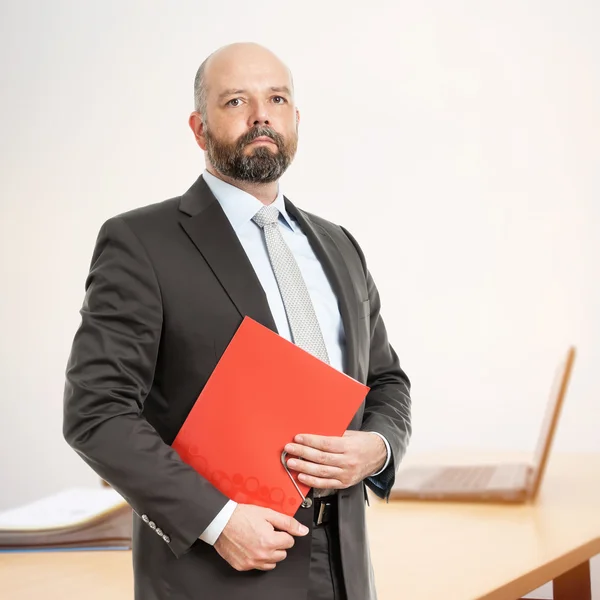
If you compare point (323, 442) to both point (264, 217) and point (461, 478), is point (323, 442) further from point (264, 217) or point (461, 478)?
point (461, 478)

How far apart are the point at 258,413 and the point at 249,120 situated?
0.54m

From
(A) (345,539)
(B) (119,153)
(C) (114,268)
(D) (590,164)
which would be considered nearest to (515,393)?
(D) (590,164)

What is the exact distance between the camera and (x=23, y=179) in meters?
4.62

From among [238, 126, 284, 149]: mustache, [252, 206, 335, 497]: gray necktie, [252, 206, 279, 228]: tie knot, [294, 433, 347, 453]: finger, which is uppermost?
[238, 126, 284, 149]: mustache

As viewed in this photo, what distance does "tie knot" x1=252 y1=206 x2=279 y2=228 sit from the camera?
4.84 ft

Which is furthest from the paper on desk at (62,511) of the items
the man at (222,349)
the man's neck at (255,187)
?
the man's neck at (255,187)

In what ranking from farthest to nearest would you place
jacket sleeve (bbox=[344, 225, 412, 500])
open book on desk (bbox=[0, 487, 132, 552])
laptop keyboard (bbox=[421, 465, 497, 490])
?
laptop keyboard (bbox=[421, 465, 497, 490]), open book on desk (bbox=[0, 487, 132, 552]), jacket sleeve (bbox=[344, 225, 412, 500])

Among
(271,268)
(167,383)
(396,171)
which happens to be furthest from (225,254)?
(396,171)

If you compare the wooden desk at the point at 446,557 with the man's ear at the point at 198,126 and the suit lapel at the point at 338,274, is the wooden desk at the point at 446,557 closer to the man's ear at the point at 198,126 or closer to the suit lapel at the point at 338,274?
the suit lapel at the point at 338,274

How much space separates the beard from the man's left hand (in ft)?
1.61

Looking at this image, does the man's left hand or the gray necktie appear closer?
the man's left hand

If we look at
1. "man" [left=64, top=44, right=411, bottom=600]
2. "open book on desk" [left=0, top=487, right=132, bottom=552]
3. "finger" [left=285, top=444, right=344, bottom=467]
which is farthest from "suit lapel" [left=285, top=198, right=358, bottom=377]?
"open book on desk" [left=0, top=487, right=132, bottom=552]

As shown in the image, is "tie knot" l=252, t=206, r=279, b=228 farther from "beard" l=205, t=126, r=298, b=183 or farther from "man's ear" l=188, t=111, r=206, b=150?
"man's ear" l=188, t=111, r=206, b=150

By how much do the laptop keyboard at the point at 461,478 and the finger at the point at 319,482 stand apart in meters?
1.15
